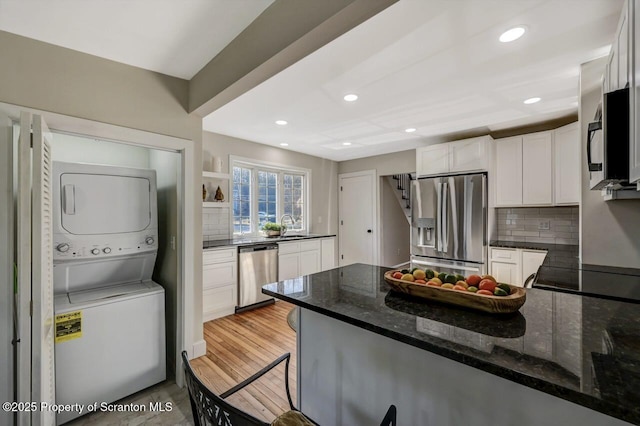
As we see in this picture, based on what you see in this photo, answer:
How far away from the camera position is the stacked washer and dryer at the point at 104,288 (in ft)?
6.09

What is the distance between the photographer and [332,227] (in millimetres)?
5922

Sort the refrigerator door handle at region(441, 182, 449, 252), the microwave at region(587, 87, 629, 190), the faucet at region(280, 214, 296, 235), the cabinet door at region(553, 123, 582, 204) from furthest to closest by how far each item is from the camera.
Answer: the faucet at region(280, 214, 296, 235), the refrigerator door handle at region(441, 182, 449, 252), the cabinet door at region(553, 123, 582, 204), the microwave at region(587, 87, 629, 190)

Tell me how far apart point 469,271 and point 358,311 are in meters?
3.22

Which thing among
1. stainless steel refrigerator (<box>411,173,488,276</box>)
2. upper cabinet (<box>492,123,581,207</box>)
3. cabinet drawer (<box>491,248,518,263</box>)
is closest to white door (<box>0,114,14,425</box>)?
stainless steel refrigerator (<box>411,173,488,276</box>)

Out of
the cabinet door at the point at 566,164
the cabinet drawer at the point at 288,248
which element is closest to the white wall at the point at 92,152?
the cabinet drawer at the point at 288,248

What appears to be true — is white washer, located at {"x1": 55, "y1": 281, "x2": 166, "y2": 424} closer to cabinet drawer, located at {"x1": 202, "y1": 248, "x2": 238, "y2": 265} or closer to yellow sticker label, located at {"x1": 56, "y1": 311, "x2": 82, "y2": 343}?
yellow sticker label, located at {"x1": 56, "y1": 311, "x2": 82, "y2": 343}

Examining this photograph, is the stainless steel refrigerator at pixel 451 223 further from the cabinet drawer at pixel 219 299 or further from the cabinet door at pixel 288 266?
the cabinet drawer at pixel 219 299

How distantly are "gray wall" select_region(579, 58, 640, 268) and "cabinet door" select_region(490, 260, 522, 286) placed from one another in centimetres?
134

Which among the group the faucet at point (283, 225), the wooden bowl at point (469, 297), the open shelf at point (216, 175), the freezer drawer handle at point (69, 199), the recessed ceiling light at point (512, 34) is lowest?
the wooden bowl at point (469, 297)

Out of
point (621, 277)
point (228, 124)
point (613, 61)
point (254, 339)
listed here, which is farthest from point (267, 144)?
point (621, 277)

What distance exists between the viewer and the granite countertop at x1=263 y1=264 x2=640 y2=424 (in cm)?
62

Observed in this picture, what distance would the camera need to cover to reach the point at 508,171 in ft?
12.1

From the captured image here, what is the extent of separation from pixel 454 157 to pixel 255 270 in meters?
3.18

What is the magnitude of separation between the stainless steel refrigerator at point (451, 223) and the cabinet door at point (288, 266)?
178 centimetres
